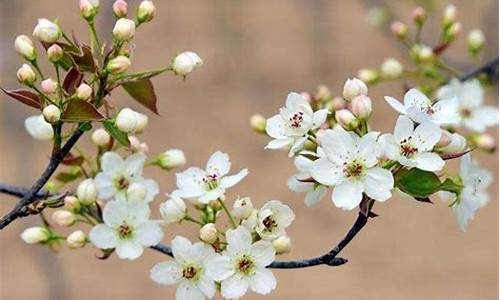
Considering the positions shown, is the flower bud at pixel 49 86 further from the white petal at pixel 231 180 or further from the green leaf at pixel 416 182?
the green leaf at pixel 416 182

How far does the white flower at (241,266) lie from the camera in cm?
95

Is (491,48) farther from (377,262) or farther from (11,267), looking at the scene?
(11,267)

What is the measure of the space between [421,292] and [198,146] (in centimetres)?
98

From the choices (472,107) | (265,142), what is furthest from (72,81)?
(265,142)

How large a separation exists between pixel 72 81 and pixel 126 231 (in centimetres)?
17

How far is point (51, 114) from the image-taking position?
2.98ft

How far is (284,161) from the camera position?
372 centimetres

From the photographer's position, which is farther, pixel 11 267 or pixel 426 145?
pixel 11 267

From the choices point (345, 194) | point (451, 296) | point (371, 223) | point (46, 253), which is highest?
point (345, 194)

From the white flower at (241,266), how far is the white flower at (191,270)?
0.01 m

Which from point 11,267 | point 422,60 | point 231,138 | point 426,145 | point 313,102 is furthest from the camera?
point 231,138

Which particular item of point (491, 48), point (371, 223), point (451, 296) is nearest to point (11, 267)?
point (371, 223)

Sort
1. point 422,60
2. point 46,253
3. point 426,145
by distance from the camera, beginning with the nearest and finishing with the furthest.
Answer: point 426,145
point 422,60
point 46,253

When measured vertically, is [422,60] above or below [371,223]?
above
